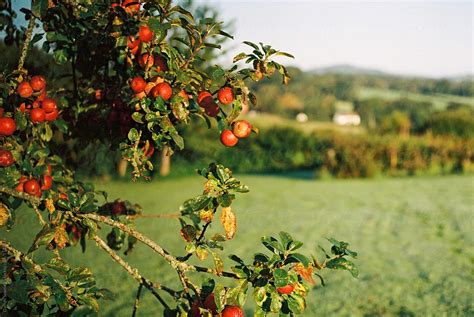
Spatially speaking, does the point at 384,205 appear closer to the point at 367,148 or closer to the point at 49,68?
the point at 367,148

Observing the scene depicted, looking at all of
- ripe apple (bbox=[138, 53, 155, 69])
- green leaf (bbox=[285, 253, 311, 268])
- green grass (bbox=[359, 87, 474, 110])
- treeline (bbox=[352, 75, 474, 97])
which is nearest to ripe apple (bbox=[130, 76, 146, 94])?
ripe apple (bbox=[138, 53, 155, 69])

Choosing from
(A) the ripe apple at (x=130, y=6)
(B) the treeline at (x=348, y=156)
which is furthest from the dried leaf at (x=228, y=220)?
(B) the treeline at (x=348, y=156)

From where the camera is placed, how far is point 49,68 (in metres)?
2.18

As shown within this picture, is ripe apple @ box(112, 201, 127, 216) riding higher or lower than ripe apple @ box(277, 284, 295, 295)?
higher

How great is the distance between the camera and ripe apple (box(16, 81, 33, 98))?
61.9 inches

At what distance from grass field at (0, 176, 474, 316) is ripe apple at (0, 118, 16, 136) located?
2.64 feet

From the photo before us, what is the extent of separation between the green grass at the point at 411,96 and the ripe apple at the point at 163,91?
3210cm

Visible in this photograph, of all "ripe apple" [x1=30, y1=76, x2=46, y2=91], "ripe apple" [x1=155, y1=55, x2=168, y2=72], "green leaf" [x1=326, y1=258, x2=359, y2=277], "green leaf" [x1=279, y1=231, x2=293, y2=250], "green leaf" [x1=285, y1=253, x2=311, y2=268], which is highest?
"ripe apple" [x1=155, y1=55, x2=168, y2=72]

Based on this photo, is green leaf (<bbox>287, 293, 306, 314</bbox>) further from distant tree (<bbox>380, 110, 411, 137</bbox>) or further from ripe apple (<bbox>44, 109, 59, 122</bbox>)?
distant tree (<bbox>380, 110, 411, 137</bbox>)

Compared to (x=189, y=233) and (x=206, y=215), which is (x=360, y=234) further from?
(x=206, y=215)

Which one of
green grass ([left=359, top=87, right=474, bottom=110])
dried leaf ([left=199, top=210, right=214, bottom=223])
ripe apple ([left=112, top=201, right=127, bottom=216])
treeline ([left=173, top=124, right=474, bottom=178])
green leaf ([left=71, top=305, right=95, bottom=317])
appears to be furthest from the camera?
green grass ([left=359, top=87, right=474, bottom=110])

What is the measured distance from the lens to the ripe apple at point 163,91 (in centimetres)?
134

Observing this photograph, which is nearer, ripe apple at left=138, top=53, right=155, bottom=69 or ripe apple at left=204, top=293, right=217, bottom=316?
ripe apple at left=204, top=293, right=217, bottom=316

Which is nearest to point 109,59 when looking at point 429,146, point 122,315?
point 122,315
